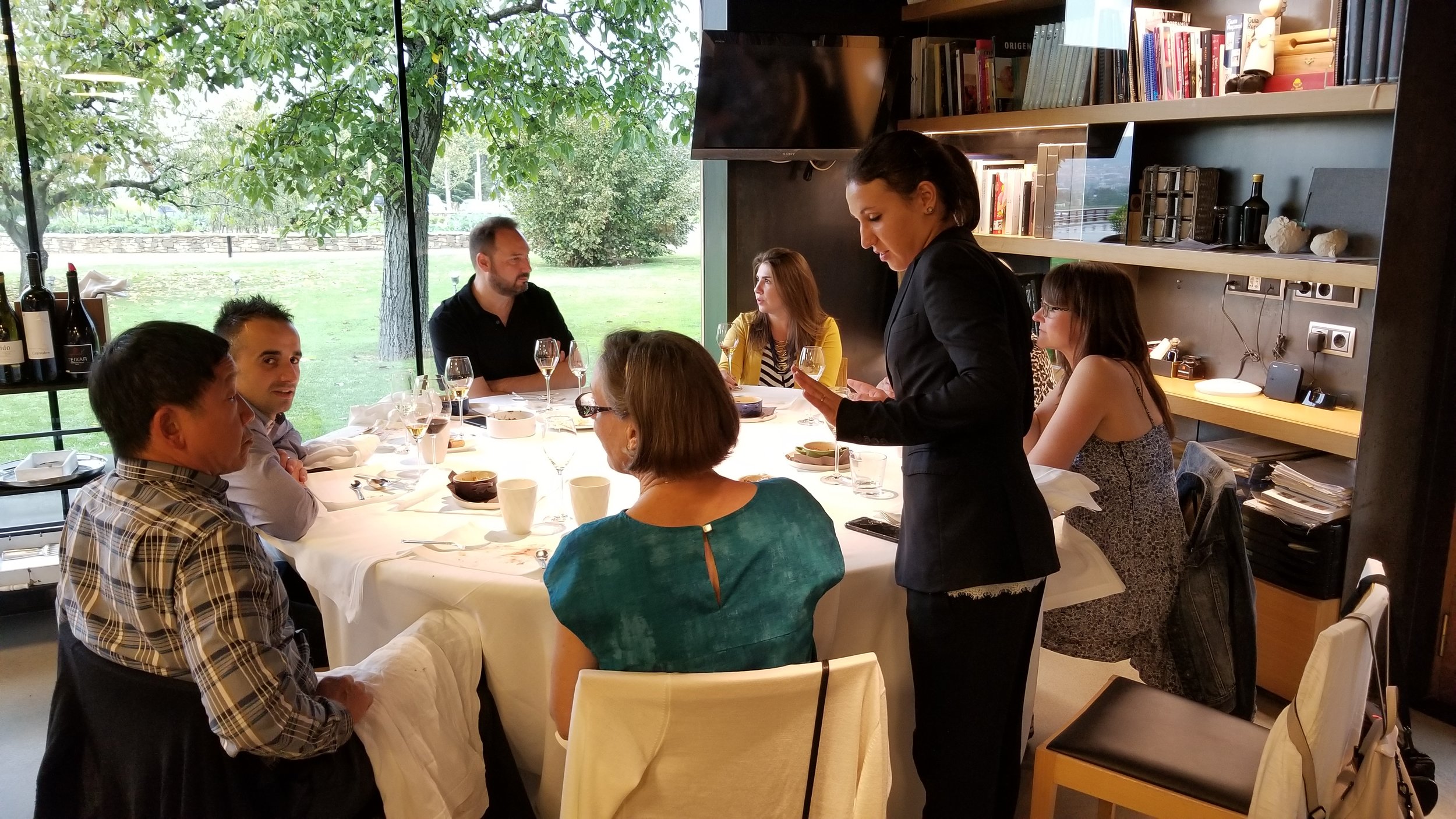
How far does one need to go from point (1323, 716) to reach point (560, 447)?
5.75ft

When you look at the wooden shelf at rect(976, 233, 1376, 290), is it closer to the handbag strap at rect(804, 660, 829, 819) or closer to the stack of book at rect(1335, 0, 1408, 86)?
the stack of book at rect(1335, 0, 1408, 86)

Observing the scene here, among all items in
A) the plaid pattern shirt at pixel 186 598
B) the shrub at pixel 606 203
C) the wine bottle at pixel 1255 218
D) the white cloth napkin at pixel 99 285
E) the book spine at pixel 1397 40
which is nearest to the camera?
the plaid pattern shirt at pixel 186 598

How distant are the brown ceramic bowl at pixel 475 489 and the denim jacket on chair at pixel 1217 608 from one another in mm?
1674

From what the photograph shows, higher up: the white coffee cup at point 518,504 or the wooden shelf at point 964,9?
the wooden shelf at point 964,9

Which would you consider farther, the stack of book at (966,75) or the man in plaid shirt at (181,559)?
the stack of book at (966,75)

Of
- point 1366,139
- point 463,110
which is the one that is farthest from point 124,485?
point 463,110

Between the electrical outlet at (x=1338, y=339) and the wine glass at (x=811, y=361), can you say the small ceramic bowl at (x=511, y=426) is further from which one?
the electrical outlet at (x=1338, y=339)

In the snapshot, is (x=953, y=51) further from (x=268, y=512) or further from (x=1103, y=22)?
(x=268, y=512)

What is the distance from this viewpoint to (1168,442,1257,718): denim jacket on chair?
2.46 metres

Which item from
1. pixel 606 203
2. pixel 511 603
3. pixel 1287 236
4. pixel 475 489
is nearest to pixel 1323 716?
pixel 511 603

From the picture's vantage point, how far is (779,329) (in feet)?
13.3

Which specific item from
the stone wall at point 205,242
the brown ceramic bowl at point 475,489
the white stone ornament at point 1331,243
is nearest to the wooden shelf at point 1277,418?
the white stone ornament at point 1331,243

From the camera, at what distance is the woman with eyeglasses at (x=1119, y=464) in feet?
8.23

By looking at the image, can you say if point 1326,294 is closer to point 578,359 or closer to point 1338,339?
point 1338,339
